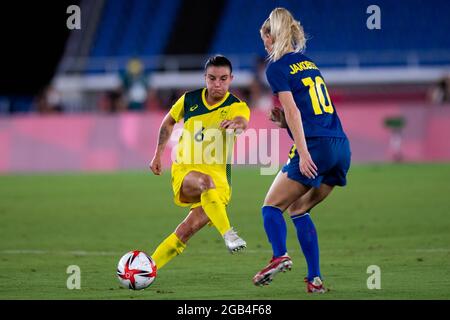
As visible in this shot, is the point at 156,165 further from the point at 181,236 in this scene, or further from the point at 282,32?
the point at 282,32

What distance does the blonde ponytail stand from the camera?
8352 millimetres

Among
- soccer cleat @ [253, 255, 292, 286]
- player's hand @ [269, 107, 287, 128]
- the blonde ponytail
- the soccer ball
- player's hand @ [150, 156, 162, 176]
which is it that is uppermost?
the blonde ponytail

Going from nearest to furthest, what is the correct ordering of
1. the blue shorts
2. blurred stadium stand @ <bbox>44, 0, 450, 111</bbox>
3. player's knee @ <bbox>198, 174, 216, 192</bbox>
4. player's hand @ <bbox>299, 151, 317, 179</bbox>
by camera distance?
player's hand @ <bbox>299, 151, 317, 179</bbox> < the blue shorts < player's knee @ <bbox>198, 174, 216, 192</bbox> < blurred stadium stand @ <bbox>44, 0, 450, 111</bbox>

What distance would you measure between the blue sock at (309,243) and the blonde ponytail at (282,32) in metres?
1.37

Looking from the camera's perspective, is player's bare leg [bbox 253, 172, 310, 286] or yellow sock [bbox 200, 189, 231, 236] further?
yellow sock [bbox 200, 189, 231, 236]

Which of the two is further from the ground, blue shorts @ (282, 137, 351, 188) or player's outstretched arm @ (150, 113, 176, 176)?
player's outstretched arm @ (150, 113, 176, 176)

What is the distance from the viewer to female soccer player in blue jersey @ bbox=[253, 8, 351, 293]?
8344 mm

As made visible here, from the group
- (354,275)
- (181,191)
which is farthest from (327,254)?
(181,191)

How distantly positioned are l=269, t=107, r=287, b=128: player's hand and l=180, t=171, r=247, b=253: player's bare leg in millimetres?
887

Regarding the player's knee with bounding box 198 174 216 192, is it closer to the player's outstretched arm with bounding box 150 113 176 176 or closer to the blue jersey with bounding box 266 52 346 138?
the player's outstretched arm with bounding box 150 113 176 176

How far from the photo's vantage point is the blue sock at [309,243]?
8.59 metres

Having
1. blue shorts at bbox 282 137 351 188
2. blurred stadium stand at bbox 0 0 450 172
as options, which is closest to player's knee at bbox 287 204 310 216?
blue shorts at bbox 282 137 351 188

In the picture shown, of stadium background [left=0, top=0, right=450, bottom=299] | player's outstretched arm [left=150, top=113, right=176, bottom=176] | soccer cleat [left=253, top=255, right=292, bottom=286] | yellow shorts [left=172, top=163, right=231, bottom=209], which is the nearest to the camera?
soccer cleat [left=253, top=255, right=292, bottom=286]

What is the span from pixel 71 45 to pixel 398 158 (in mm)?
20752
